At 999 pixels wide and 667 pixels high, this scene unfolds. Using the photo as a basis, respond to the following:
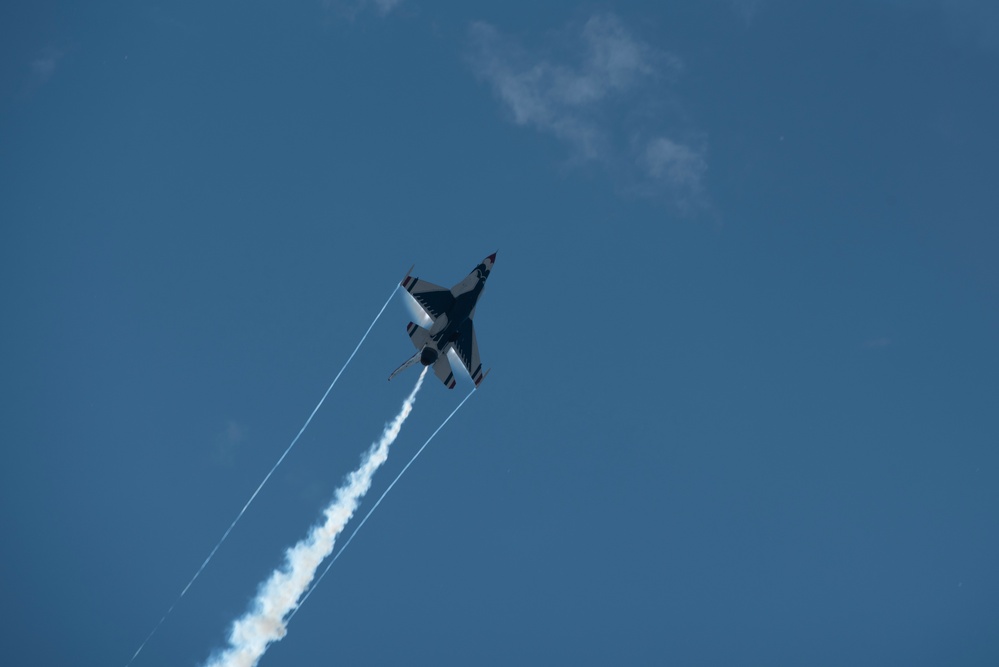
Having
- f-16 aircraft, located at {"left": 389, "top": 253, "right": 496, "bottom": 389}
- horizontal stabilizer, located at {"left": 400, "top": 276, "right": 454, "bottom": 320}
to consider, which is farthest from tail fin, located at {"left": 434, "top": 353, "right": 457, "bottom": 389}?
horizontal stabilizer, located at {"left": 400, "top": 276, "right": 454, "bottom": 320}

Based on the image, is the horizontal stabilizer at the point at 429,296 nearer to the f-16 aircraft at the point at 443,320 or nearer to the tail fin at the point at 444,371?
the f-16 aircraft at the point at 443,320

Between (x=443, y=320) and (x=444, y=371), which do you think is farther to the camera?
(x=444, y=371)

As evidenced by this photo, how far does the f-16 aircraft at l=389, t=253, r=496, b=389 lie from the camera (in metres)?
68.8

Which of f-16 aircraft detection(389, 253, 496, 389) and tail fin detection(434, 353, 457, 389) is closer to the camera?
f-16 aircraft detection(389, 253, 496, 389)

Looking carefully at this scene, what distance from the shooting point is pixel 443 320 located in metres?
69.2

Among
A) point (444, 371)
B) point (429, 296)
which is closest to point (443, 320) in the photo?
point (429, 296)

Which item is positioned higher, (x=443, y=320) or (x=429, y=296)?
(x=429, y=296)

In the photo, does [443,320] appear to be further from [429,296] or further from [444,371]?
[444,371]

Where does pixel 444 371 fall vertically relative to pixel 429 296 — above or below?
below

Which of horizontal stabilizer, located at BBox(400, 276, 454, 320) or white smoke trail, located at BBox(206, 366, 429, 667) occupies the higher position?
horizontal stabilizer, located at BBox(400, 276, 454, 320)

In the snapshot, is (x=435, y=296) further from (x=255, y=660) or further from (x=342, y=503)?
(x=255, y=660)

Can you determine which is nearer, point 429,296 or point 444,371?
point 429,296

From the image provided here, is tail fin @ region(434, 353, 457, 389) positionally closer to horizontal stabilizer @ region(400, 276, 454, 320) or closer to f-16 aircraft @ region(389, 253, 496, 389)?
f-16 aircraft @ region(389, 253, 496, 389)

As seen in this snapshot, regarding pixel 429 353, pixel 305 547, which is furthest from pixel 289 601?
pixel 429 353
